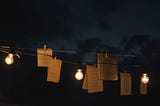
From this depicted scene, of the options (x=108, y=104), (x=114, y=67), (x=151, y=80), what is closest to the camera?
(x=114, y=67)

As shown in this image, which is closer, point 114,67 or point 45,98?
point 114,67

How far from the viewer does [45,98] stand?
78.2 feet

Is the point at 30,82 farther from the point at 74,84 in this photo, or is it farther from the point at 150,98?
the point at 150,98

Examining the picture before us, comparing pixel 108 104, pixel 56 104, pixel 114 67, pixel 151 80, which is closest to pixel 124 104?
Result: pixel 108 104

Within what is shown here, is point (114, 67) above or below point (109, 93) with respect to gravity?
above

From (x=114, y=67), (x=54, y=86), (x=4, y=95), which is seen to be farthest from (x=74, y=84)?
(x=114, y=67)

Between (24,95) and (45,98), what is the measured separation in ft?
5.28

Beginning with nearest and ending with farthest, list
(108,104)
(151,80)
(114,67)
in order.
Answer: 1. (114,67)
2. (151,80)
3. (108,104)

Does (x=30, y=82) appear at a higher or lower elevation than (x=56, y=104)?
higher

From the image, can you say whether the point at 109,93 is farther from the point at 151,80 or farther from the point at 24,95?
the point at 24,95

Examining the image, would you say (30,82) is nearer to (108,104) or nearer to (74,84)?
(74,84)

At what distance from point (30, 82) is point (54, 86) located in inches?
75.5

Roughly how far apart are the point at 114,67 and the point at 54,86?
15.0m

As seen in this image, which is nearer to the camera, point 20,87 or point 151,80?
point 151,80
